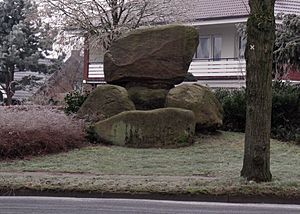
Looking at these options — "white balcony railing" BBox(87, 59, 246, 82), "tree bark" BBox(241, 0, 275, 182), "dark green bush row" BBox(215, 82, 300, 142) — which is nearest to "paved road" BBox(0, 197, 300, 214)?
"tree bark" BBox(241, 0, 275, 182)

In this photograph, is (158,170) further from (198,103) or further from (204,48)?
(204,48)

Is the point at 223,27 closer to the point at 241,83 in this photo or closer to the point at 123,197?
the point at 241,83

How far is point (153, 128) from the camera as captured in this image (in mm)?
15883

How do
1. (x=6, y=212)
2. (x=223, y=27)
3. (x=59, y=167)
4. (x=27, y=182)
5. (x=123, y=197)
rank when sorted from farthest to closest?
(x=223, y=27) < (x=59, y=167) < (x=27, y=182) < (x=123, y=197) < (x=6, y=212)

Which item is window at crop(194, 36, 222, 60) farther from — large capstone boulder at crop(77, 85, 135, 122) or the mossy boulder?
large capstone boulder at crop(77, 85, 135, 122)

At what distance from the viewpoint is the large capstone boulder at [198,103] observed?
55.7 ft

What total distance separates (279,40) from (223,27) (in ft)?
46.6

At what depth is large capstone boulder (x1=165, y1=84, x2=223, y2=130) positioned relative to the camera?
16984 mm

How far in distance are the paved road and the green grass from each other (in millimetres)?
358

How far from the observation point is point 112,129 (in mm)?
16156

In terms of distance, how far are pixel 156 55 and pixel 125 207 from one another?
9097 millimetres

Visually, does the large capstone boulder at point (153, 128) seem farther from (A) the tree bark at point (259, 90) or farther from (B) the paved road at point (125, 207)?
(B) the paved road at point (125, 207)

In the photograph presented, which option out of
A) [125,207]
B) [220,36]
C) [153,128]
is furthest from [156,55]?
[220,36]

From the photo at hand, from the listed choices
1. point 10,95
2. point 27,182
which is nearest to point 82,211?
point 27,182
